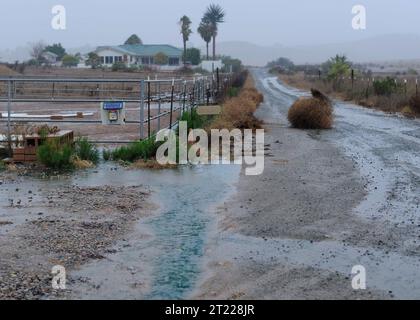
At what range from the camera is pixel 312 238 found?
8.68 m

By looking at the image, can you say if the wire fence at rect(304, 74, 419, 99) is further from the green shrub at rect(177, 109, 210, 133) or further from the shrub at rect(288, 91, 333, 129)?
the green shrub at rect(177, 109, 210, 133)

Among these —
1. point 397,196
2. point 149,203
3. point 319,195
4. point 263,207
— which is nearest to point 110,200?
point 149,203

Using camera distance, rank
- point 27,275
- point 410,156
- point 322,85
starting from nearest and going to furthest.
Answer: point 27,275
point 410,156
point 322,85

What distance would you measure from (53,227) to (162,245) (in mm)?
1610

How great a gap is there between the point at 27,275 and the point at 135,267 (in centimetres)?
110

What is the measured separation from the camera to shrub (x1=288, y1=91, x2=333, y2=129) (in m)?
24.7

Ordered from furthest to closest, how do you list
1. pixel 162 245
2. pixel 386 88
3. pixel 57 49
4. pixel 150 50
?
1. pixel 57 49
2. pixel 150 50
3. pixel 386 88
4. pixel 162 245

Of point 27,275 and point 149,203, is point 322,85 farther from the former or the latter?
point 27,275

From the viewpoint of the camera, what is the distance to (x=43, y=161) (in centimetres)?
1404

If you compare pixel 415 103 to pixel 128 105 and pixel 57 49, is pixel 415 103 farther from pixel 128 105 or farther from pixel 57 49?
pixel 57 49

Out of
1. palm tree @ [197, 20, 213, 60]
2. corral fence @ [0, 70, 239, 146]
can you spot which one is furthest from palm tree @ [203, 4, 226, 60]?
corral fence @ [0, 70, 239, 146]

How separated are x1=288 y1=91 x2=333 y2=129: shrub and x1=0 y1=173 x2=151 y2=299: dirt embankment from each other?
13502 millimetres

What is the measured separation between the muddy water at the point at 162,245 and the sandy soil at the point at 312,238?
234 millimetres

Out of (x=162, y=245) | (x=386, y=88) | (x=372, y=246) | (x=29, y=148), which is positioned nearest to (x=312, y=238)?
(x=372, y=246)
